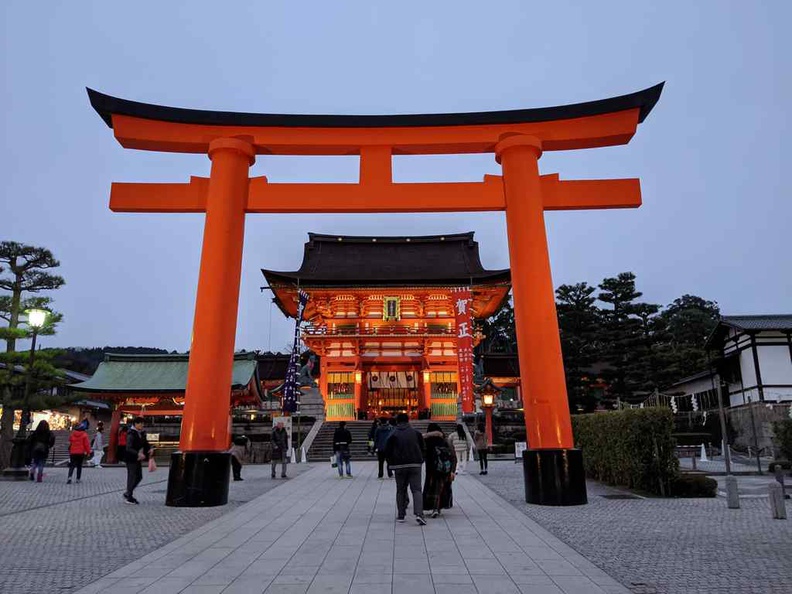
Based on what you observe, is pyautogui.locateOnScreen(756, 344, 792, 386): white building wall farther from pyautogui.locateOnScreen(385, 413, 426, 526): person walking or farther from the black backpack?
pyautogui.locateOnScreen(385, 413, 426, 526): person walking

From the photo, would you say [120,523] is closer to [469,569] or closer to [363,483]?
[469,569]

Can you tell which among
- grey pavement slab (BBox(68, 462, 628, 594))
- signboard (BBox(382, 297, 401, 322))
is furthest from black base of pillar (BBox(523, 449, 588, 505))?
signboard (BBox(382, 297, 401, 322))

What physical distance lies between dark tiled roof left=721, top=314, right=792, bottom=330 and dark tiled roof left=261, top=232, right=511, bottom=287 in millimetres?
12567

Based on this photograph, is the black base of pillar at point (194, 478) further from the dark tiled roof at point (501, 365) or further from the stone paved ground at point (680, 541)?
the dark tiled roof at point (501, 365)

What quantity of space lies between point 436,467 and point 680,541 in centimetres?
340

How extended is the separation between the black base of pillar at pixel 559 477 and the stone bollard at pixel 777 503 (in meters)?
2.73

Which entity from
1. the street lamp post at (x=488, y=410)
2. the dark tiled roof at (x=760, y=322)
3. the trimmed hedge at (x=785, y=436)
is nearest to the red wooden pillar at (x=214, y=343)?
the trimmed hedge at (x=785, y=436)

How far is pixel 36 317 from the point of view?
16.4 metres

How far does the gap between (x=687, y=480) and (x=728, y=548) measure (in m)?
5.19

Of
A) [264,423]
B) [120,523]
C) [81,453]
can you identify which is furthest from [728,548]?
[264,423]

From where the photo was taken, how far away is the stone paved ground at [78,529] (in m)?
5.38

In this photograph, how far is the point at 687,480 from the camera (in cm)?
1093

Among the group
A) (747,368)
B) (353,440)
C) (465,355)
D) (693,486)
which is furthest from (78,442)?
(747,368)

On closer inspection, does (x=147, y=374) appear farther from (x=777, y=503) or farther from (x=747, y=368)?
(x=747, y=368)
